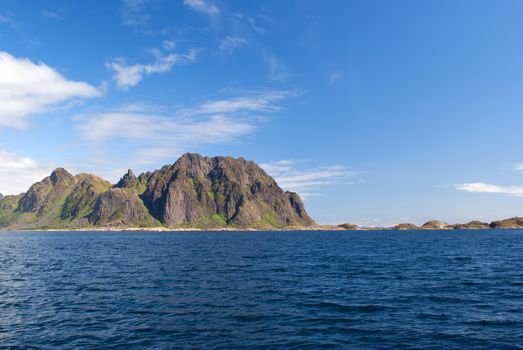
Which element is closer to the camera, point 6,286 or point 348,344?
point 348,344

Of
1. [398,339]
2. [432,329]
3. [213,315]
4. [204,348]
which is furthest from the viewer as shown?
[213,315]

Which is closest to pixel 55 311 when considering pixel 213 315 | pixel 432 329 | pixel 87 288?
pixel 87 288

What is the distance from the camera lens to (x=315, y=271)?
58656 millimetres

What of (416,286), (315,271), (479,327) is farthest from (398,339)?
(315,271)

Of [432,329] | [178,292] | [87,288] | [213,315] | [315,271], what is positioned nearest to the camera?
[432,329]

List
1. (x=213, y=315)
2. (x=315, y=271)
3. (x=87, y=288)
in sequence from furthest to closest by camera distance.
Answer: (x=315, y=271)
(x=87, y=288)
(x=213, y=315)

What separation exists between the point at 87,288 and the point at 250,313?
2416 centimetres

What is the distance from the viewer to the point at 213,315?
105ft

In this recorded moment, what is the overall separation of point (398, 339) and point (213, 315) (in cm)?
1554

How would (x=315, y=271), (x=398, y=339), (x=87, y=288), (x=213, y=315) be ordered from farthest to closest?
1. (x=315, y=271)
2. (x=87, y=288)
3. (x=213, y=315)
4. (x=398, y=339)

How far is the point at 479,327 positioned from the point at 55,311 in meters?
36.6

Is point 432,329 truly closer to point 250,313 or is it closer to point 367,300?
point 367,300

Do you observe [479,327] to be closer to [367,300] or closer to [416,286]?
[367,300]

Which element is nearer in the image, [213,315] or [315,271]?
[213,315]
